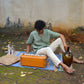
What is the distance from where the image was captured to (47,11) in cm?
570

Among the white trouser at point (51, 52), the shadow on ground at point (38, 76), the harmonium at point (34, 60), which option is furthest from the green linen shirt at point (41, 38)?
the shadow on ground at point (38, 76)

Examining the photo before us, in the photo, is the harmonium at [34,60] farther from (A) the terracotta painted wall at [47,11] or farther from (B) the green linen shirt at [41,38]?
(A) the terracotta painted wall at [47,11]

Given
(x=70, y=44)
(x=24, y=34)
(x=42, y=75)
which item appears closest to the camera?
(x=42, y=75)

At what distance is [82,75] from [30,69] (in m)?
1.17

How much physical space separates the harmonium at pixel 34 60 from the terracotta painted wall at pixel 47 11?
2.97 metres

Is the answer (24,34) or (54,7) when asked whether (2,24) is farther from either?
(54,7)

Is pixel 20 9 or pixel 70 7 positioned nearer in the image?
pixel 70 7

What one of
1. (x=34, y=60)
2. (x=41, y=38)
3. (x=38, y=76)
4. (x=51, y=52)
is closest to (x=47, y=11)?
(x=41, y=38)

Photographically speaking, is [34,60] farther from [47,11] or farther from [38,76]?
[47,11]

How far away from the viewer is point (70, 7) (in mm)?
5438

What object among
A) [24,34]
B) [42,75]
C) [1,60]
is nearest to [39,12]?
[24,34]

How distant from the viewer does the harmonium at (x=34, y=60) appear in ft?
9.86

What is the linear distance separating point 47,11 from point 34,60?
3224mm

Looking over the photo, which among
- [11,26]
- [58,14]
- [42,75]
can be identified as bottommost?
[42,75]
